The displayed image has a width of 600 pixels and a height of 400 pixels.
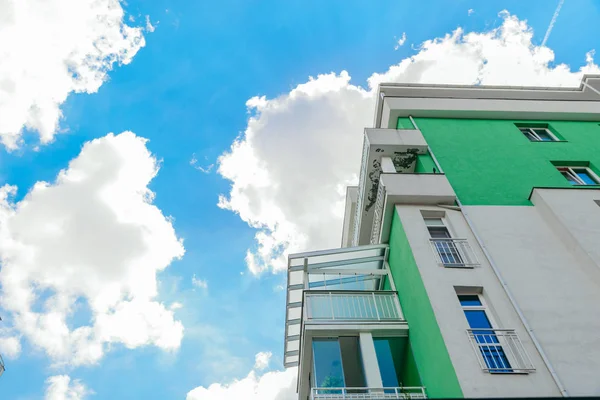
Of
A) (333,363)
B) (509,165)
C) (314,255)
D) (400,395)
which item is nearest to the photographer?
(400,395)

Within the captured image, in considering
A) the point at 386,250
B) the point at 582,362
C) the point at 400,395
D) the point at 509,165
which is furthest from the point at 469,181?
the point at 400,395

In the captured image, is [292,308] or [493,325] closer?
[493,325]

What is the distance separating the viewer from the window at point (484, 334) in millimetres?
8828


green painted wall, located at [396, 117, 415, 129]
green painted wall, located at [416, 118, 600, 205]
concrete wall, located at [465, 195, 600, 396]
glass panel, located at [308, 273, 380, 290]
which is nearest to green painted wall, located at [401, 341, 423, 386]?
concrete wall, located at [465, 195, 600, 396]

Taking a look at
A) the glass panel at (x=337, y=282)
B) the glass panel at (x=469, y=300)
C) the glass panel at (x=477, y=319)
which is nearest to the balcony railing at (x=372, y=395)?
the glass panel at (x=477, y=319)

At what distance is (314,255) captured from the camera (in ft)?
46.6

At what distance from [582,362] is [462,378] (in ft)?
8.47

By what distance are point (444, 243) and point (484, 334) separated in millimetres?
3071

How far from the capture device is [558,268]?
1101cm

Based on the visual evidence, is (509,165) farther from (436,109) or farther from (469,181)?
(436,109)

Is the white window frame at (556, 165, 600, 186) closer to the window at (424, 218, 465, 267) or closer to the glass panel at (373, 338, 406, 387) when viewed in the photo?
the window at (424, 218, 465, 267)

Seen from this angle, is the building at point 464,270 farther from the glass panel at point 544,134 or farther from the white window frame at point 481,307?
the glass panel at point 544,134

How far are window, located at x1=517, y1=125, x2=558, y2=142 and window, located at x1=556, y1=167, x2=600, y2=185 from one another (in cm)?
187

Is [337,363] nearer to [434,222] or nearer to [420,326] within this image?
[420,326]
